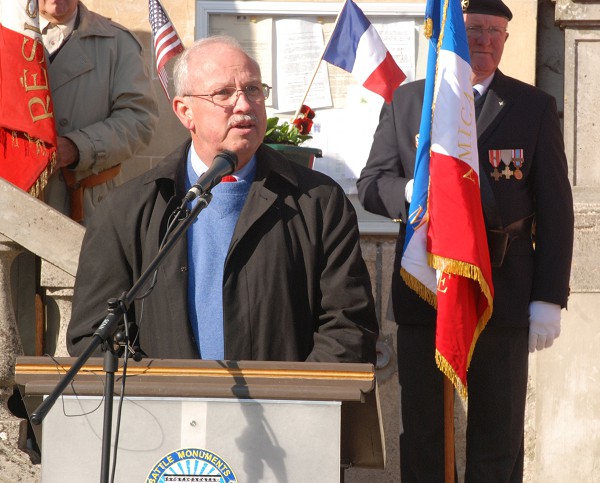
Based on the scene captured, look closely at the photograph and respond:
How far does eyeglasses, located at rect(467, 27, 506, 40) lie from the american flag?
187cm

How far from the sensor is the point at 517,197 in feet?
16.0

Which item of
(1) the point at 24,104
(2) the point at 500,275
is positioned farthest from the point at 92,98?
(2) the point at 500,275

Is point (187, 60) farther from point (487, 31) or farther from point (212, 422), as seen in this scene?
point (212, 422)

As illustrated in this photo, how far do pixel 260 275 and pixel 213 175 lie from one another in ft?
2.32

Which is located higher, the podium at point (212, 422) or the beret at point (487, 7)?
the beret at point (487, 7)

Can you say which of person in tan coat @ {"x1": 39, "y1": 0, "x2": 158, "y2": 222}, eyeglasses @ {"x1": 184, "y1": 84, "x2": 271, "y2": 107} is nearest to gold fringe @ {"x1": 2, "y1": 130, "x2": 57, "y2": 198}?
person in tan coat @ {"x1": 39, "y1": 0, "x2": 158, "y2": 222}

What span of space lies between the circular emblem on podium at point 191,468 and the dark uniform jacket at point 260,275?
741 mm

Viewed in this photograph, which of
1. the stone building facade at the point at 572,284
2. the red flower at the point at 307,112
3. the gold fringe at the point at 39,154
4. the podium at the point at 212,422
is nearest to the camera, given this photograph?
the podium at the point at 212,422

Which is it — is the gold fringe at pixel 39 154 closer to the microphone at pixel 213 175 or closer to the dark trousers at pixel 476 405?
the dark trousers at pixel 476 405

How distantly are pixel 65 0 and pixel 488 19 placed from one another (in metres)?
2.17

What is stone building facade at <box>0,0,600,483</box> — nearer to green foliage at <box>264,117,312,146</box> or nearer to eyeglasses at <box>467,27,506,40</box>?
green foliage at <box>264,117,312,146</box>

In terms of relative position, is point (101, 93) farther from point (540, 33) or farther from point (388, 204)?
point (540, 33)

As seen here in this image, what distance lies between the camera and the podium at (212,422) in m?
3.26

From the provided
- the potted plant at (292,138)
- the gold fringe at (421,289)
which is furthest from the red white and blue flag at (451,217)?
the potted plant at (292,138)
